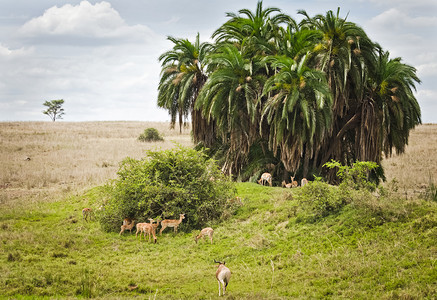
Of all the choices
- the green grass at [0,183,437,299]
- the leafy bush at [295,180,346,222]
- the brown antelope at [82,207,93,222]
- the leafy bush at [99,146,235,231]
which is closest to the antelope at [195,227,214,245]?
the green grass at [0,183,437,299]

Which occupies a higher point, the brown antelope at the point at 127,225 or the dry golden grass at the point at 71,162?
the dry golden grass at the point at 71,162

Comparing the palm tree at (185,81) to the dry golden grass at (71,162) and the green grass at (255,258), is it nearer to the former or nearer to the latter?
the dry golden grass at (71,162)

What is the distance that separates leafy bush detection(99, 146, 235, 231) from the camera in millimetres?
17703

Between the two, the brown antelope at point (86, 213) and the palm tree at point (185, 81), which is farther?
the palm tree at point (185, 81)

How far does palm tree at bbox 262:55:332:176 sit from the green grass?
5055 millimetres

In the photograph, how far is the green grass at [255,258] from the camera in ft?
32.3

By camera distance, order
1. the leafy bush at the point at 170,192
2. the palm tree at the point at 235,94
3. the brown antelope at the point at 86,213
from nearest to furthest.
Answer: the leafy bush at the point at 170,192, the brown antelope at the point at 86,213, the palm tree at the point at 235,94

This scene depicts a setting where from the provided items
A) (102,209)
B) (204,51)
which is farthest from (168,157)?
(204,51)

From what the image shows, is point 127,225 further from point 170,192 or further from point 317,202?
point 317,202

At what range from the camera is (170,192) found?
17.9m

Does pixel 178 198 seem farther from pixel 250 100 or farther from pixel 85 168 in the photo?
pixel 85 168

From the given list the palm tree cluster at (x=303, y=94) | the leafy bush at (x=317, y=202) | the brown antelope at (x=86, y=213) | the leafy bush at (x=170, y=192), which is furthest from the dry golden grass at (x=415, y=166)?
the brown antelope at (x=86, y=213)

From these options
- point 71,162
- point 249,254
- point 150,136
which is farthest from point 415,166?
point 150,136

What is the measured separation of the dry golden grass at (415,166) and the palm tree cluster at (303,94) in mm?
3913
